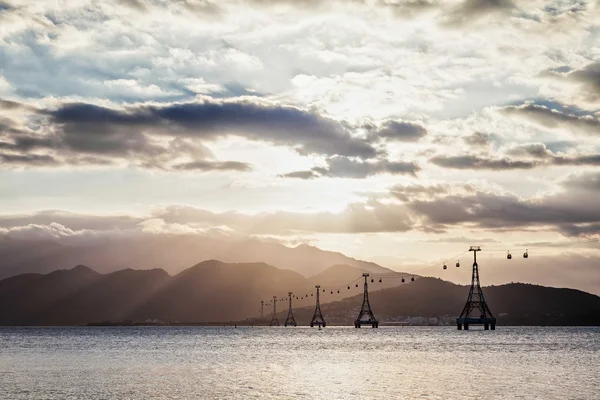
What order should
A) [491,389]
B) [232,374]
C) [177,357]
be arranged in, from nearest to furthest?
1. [491,389]
2. [232,374]
3. [177,357]

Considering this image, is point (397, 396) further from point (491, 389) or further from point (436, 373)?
point (436, 373)

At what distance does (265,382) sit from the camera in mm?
85250

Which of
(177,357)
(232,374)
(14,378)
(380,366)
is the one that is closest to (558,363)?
(380,366)

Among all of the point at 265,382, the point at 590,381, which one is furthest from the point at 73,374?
the point at 590,381

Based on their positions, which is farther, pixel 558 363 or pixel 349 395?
pixel 558 363

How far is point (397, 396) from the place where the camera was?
71.4m

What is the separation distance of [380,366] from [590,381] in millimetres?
31296

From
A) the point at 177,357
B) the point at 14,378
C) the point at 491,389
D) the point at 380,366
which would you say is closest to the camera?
the point at 491,389

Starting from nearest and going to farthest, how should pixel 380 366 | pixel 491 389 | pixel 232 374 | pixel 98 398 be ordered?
pixel 98 398, pixel 491 389, pixel 232 374, pixel 380 366

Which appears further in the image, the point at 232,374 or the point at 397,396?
the point at 232,374

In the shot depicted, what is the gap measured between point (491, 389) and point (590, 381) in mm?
15430

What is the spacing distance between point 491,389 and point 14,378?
54.0 m

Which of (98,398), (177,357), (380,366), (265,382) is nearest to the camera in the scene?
(98,398)

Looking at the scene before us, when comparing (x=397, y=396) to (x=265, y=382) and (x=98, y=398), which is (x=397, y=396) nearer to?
(x=265, y=382)
